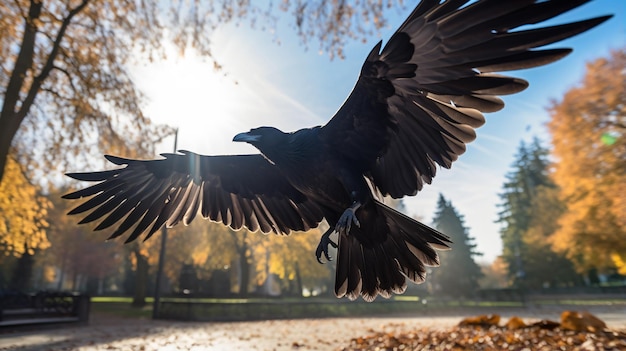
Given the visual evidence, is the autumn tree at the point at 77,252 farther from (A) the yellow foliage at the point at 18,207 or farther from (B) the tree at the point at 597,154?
(B) the tree at the point at 597,154

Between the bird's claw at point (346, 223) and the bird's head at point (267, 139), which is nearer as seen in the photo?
the bird's claw at point (346, 223)

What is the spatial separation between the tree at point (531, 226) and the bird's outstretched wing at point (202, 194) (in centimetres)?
2600

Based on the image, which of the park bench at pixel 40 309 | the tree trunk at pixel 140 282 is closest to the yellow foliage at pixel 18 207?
the park bench at pixel 40 309

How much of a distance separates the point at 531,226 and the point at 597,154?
84.8 ft

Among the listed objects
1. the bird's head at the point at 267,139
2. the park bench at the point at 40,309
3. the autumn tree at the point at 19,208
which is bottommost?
the park bench at the point at 40,309

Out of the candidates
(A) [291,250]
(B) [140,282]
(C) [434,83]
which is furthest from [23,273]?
(C) [434,83]

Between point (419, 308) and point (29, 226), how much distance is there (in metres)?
23.2

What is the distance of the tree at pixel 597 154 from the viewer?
14789 millimetres

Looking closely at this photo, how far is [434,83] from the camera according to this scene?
8.04 feet

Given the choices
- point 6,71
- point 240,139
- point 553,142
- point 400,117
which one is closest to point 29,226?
point 6,71

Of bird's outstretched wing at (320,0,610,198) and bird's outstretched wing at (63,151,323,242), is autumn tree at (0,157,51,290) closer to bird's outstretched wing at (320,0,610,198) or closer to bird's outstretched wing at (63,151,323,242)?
bird's outstretched wing at (63,151,323,242)

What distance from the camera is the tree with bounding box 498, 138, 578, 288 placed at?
116 ft

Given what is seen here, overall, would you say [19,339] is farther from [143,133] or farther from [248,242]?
[248,242]

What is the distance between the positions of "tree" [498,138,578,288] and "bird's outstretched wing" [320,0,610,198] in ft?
85.9
